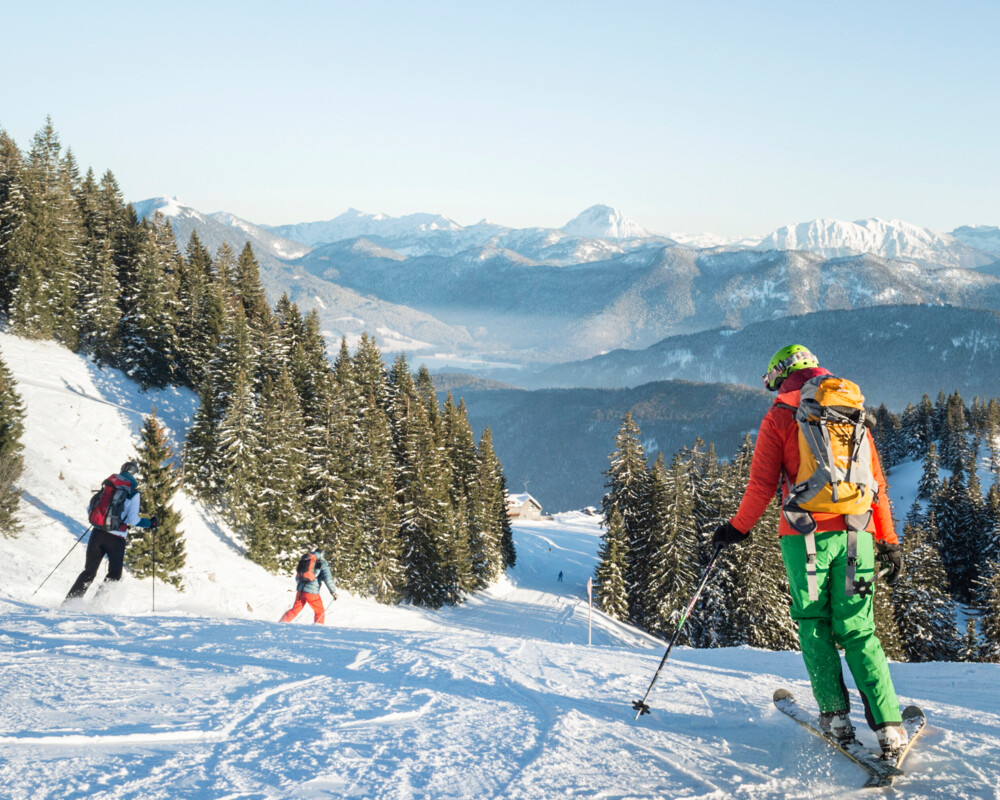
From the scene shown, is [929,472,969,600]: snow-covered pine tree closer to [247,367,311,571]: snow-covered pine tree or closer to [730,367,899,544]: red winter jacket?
[247,367,311,571]: snow-covered pine tree

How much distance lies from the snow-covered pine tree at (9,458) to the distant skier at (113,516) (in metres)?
10.9

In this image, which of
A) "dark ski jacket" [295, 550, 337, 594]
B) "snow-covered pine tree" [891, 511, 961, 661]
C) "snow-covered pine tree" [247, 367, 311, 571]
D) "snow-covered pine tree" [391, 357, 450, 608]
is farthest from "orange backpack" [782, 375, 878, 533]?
"snow-covered pine tree" [891, 511, 961, 661]

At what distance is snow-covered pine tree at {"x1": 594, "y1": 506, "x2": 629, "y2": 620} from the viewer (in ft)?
129

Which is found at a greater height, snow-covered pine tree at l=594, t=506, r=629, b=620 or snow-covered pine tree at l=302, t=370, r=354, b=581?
snow-covered pine tree at l=302, t=370, r=354, b=581

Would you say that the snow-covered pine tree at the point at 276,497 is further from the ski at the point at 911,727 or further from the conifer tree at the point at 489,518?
the ski at the point at 911,727

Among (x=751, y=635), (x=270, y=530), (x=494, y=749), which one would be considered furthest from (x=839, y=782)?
(x=751, y=635)

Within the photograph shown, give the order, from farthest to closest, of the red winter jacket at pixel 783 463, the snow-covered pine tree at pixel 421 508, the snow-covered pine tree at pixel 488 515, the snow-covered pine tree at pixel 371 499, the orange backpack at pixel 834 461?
the snow-covered pine tree at pixel 488 515 → the snow-covered pine tree at pixel 421 508 → the snow-covered pine tree at pixel 371 499 → the red winter jacket at pixel 783 463 → the orange backpack at pixel 834 461

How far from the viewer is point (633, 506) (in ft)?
139

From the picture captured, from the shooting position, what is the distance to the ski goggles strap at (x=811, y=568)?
4.77 m

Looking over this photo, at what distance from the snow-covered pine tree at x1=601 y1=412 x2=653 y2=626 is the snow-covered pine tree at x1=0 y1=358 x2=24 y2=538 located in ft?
93.8

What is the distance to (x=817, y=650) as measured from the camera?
4938 mm

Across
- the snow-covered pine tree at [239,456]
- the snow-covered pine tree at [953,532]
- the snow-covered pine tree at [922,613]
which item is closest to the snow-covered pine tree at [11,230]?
the snow-covered pine tree at [239,456]

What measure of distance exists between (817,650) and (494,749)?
7.77ft

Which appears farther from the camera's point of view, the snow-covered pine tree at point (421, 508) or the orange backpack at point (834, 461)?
the snow-covered pine tree at point (421, 508)
